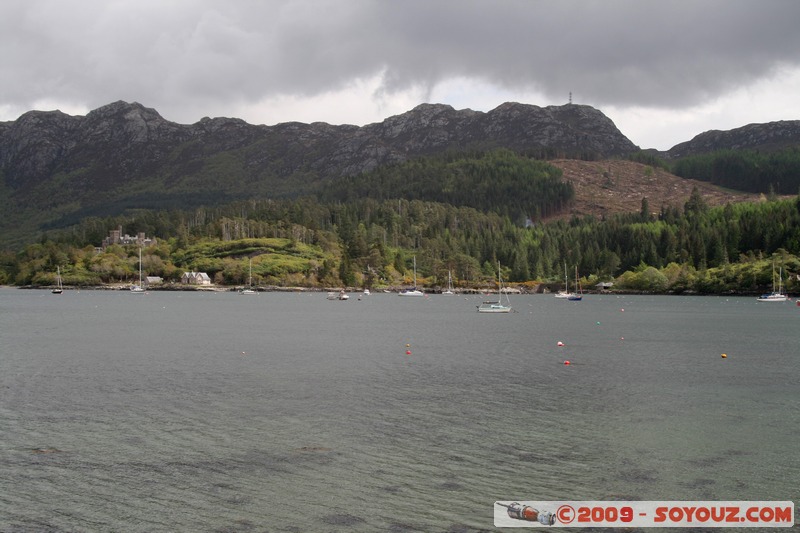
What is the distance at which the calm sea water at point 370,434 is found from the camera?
79.3 feet

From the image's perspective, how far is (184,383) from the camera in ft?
164

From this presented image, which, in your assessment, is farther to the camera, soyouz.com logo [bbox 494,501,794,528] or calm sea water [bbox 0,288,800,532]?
calm sea water [bbox 0,288,800,532]

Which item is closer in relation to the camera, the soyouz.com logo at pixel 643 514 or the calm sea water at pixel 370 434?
the soyouz.com logo at pixel 643 514

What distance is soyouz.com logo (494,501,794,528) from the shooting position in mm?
22641

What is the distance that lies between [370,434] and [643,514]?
14.4 meters

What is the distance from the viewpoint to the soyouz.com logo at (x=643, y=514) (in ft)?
74.3

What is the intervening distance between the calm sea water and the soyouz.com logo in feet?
2.79

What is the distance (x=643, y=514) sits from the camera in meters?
23.2

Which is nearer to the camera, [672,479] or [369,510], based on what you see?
[369,510]

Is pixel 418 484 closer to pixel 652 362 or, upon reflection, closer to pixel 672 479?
pixel 672 479

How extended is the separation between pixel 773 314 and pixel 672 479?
133570mm

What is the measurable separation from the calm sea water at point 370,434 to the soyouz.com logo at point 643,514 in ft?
2.79

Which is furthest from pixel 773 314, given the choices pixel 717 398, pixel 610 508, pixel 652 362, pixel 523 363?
pixel 610 508

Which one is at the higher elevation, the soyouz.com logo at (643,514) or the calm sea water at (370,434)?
the calm sea water at (370,434)
